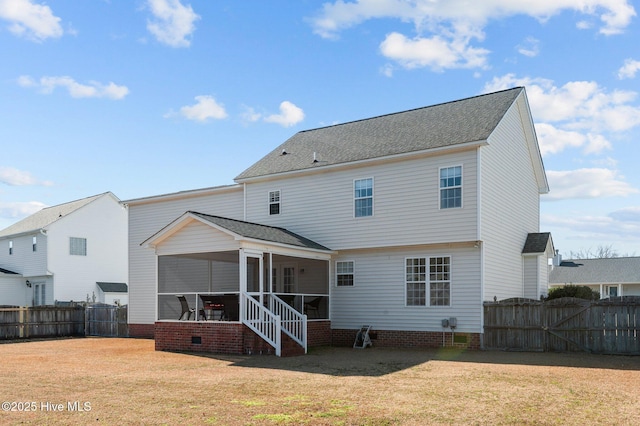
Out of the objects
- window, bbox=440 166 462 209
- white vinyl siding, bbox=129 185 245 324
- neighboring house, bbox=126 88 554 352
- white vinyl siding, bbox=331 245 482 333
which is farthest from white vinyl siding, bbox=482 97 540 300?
white vinyl siding, bbox=129 185 245 324

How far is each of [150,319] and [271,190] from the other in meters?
7.30

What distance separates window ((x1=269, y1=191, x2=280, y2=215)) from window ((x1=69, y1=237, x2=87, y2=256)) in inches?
761

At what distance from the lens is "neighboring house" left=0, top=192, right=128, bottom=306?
114 feet

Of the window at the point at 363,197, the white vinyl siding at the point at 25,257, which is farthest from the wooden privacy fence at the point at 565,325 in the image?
the white vinyl siding at the point at 25,257

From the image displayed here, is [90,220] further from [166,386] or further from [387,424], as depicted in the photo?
→ [387,424]

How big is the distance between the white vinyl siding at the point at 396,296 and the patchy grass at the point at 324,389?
5.77ft

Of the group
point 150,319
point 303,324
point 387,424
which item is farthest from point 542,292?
point 387,424

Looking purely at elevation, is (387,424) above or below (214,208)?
below

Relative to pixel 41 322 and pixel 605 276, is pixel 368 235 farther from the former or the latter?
pixel 605 276

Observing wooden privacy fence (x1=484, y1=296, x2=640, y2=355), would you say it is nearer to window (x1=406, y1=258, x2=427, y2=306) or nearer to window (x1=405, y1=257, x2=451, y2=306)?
window (x1=405, y1=257, x2=451, y2=306)

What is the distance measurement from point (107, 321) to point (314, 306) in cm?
1053

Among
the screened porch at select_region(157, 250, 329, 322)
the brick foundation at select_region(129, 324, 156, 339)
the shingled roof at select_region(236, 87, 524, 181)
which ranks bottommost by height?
the brick foundation at select_region(129, 324, 156, 339)

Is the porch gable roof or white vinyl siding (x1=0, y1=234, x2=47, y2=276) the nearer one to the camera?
the porch gable roof

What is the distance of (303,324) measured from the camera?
680 inches
